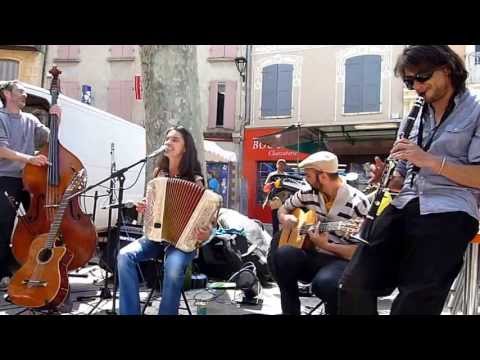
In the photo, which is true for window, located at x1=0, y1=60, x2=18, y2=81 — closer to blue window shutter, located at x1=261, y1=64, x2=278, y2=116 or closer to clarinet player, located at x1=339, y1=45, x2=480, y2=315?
blue window shutter, located at x1=261, y1=64, x2=278, y2=116

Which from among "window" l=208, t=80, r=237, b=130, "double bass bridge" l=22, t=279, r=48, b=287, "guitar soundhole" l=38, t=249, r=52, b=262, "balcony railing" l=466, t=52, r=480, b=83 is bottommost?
"double bass bridge" l=22, t=279, r=48, b=287

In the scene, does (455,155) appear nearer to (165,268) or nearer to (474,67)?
(165,268)

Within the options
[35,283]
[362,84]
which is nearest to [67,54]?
[362,84]

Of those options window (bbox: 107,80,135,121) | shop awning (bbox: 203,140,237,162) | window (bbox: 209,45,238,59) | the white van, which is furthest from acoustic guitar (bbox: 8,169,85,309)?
window (bbox: 107,80,135,121)

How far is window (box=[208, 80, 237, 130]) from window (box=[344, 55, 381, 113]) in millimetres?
3754

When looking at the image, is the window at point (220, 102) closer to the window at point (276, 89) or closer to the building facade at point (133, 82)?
the building facade at point (133, 82)

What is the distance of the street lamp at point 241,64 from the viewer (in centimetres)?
1499

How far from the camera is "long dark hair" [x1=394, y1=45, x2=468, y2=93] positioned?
1.87 meters

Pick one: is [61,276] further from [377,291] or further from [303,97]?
[303,97]

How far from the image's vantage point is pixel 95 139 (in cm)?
659

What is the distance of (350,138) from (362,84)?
2817 mm

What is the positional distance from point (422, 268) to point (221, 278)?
11.0ft

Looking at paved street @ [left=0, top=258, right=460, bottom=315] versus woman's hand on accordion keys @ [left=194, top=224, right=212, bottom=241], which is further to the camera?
paved street @ [left=0, top=258, right=460, bottom=315]

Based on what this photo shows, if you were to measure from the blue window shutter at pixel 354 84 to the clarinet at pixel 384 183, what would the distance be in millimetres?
12534
